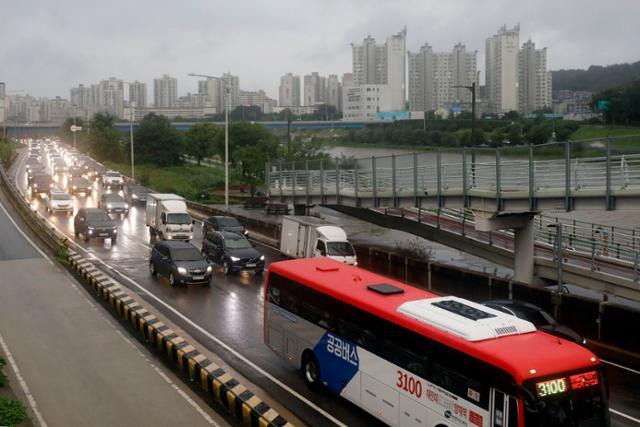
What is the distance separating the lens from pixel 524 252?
84.8 ft

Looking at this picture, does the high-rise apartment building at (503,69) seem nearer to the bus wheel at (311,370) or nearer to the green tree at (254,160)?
the green tree at (254,160)

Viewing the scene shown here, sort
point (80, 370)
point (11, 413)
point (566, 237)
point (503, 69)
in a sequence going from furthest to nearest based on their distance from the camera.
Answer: point (503, 69)
point (566, 237)
point (80, 370)
point (11, 413)

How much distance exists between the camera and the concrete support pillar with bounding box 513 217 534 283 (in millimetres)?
25594

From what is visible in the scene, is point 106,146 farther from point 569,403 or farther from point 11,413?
point 569,403

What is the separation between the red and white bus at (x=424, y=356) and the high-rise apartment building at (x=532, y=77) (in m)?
135

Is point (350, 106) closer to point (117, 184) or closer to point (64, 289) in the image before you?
point (117, 184)

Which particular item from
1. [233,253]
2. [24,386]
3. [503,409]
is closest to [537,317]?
[503,409]

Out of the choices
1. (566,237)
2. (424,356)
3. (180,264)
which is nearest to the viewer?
(424,356)

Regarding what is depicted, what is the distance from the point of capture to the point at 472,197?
2553cm

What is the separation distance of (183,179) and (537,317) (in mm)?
73838

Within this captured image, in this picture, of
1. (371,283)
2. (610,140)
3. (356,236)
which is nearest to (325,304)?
(371,283)

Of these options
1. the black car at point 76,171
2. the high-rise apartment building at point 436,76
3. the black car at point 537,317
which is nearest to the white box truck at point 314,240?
the black car at point 537,317

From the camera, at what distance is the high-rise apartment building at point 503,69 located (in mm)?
154000

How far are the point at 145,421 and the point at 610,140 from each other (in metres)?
14.8
